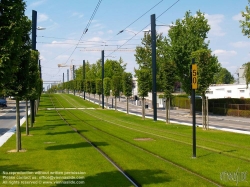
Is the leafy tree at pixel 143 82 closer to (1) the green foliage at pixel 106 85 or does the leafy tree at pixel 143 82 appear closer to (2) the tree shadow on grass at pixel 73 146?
(2) the tree shadow on grass at pixel 73 146

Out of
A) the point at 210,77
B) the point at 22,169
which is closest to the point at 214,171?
the point at 22,169

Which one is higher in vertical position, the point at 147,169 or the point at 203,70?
the point at 203,70

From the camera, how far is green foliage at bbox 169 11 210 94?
48.3 metres

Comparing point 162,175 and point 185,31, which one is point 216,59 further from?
point 162,175

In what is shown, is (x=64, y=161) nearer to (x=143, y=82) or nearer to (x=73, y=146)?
(x=73, y=146)

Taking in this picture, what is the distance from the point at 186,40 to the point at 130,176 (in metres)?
38.3

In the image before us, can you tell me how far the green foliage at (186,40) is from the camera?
4828cm

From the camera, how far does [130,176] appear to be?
11914 millimetres

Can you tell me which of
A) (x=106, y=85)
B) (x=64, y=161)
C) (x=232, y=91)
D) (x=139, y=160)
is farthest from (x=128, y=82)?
(x=64, y=161)

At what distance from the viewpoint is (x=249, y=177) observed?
1148cm

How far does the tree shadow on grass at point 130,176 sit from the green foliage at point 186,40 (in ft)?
120

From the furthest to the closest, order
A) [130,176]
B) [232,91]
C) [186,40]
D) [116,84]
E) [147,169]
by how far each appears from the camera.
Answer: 1. [232,91]
2. [116,84]
3. [186,40]
4. [147,169]
5. [130,176]

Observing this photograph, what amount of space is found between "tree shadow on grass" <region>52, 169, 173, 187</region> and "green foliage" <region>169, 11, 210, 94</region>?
3662cm

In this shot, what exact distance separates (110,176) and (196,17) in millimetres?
41385
